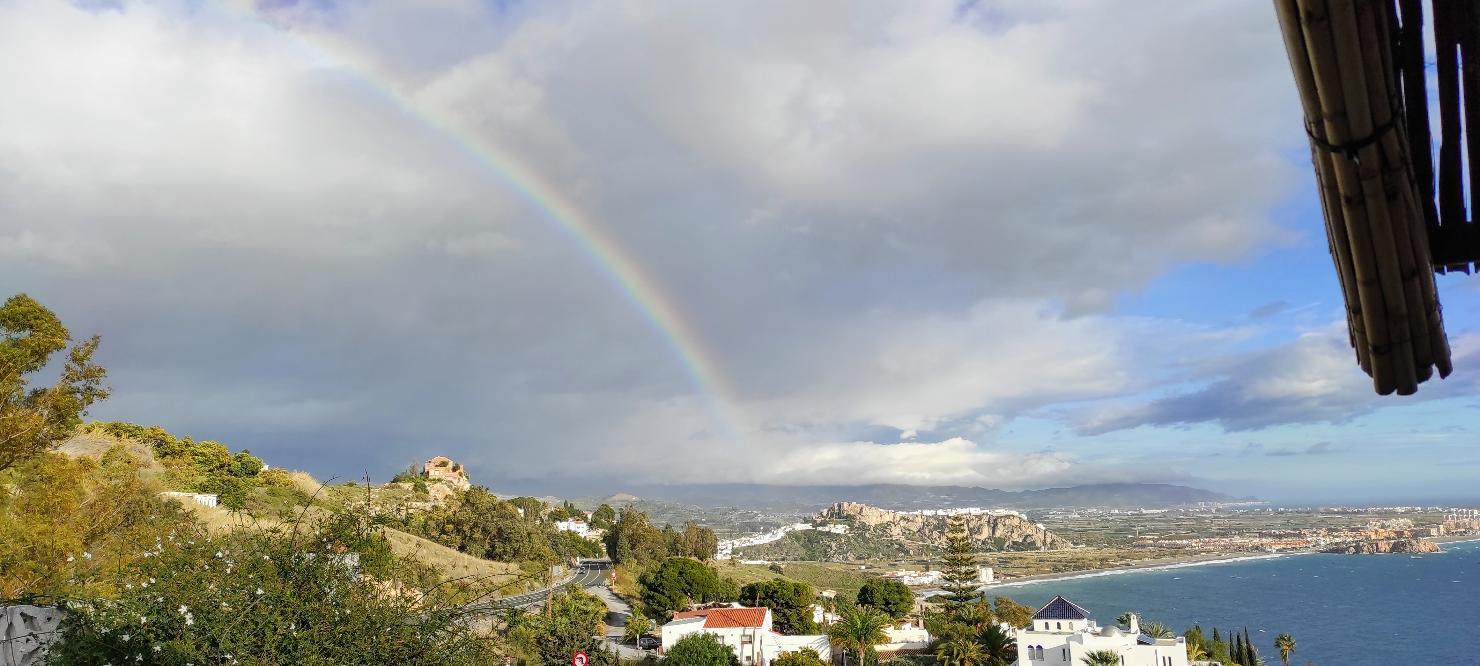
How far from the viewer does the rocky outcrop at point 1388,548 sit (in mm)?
185000

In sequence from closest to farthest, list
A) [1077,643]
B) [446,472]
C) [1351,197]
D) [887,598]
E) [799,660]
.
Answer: [1351,197]
[799,660]
[1077,643]
[887,598]
[446,472]

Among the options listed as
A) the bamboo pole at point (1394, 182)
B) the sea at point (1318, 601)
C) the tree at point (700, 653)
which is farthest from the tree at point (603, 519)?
the bamboo pole at point (1394, 182)

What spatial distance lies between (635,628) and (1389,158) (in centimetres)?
4551

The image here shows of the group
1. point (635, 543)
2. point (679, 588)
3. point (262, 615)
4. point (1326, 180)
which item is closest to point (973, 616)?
point (679, 588)

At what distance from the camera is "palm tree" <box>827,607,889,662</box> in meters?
40.4

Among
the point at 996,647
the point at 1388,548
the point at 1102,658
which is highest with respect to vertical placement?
the point at 1102,658

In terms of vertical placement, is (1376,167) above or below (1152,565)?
above

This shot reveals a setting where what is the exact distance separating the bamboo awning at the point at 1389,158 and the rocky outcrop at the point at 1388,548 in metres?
232

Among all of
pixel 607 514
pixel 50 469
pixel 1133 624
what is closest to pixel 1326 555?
pixel 607 514

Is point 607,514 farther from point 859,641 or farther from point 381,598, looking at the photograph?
point 381,598

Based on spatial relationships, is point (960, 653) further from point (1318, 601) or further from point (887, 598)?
point (1318, 601)

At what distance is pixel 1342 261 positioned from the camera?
181 cm

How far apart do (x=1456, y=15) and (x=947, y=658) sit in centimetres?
4292

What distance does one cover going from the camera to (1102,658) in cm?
3453
